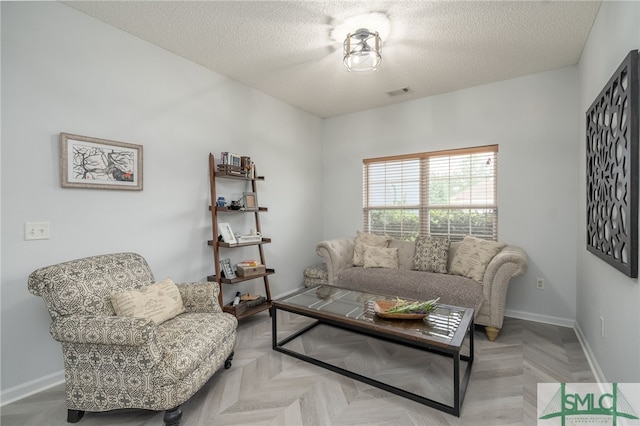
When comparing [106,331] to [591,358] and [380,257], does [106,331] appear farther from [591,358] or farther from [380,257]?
[591,358]

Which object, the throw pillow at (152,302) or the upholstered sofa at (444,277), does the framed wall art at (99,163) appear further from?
the upholstered sofa at (444,277)

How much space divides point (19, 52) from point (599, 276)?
435 cm

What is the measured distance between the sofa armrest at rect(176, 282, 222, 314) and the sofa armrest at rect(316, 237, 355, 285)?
162 centimetres

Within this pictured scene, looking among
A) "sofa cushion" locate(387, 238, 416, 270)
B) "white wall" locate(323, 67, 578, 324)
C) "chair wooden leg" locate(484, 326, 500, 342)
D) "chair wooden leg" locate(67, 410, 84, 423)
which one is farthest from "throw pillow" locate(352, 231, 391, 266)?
"chair wooden leg" locate(67, 410, 84, 423)

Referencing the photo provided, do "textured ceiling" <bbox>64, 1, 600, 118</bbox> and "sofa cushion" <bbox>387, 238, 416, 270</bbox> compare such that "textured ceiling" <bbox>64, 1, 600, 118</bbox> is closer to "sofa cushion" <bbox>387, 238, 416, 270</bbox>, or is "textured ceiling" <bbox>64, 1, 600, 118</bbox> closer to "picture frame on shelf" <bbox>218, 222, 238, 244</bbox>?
"picture frame on shelf" <bbox>218, 222, 238, 244</bbox>

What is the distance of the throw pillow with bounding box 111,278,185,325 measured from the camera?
1848 millimetres

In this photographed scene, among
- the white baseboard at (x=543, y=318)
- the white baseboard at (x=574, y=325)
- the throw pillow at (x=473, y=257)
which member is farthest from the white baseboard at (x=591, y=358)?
the throw pillow at (x=473, y=257)

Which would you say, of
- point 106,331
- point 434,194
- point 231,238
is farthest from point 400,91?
point 106,331

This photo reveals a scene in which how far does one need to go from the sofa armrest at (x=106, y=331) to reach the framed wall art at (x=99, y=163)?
43.6 inches

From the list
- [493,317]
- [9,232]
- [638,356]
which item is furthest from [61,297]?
[493,317]

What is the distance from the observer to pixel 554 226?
10.2 feet

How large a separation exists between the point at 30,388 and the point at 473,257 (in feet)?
12.4

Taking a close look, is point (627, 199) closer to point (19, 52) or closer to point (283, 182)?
point (283, 182)

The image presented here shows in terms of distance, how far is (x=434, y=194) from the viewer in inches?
152
